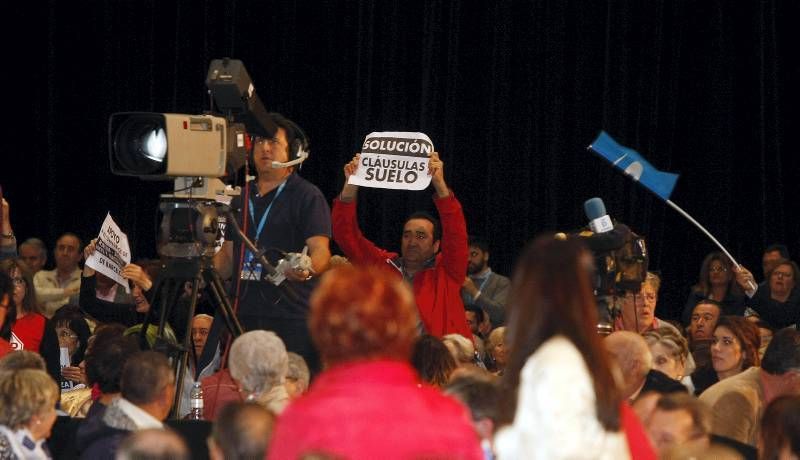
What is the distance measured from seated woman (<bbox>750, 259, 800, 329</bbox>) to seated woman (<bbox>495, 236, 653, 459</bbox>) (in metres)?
5.49

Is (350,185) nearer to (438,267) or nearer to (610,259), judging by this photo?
(438,267)

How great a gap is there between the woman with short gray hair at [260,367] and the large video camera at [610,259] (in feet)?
4.35

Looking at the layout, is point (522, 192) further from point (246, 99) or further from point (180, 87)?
point (246, 99)

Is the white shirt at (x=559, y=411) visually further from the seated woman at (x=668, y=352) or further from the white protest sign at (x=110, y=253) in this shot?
the white protest sign at (x=110, y=253)

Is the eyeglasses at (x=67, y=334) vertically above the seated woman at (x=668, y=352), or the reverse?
the seated woman at (x=668, y=352)

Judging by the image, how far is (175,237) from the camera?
4676 millimetres

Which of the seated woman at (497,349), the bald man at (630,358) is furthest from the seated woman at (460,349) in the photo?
the seated woman at (497,349)

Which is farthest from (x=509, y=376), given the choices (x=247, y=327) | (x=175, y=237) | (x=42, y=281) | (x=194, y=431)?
(x=42, y=281)

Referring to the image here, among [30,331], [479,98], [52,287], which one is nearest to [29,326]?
[30,331]

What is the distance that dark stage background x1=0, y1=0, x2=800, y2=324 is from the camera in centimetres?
982

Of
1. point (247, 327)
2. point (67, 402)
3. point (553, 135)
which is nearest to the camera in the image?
point (247, 327)

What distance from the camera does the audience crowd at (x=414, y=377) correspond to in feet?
8.19

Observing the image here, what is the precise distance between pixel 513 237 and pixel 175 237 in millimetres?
5670

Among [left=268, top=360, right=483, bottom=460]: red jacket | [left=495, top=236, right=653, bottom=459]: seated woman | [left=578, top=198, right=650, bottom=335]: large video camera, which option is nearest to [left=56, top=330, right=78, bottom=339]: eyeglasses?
[left=578, top=198, right=650, bottom=335]: large video camera
